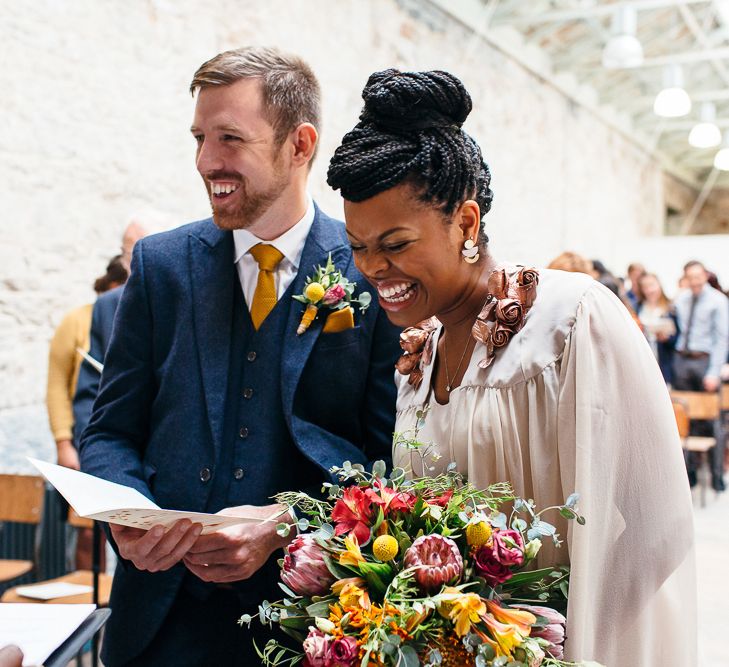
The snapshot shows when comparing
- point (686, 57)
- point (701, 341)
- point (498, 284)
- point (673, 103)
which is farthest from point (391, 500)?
point (686, 57)

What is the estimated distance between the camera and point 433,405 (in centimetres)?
156

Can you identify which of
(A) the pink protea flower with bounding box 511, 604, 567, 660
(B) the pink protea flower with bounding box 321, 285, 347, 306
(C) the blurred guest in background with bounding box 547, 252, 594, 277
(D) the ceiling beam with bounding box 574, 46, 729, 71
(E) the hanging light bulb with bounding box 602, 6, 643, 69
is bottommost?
(A) the pink protea flower with bounding box 511, 604, 567, 660

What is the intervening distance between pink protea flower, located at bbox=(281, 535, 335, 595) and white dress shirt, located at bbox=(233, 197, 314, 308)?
2.72ft

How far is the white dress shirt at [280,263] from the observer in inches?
77.0

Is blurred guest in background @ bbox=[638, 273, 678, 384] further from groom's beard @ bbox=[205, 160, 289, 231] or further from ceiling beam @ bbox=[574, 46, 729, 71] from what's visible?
groom's beard @ bbox=[205, 160, 289, 231]

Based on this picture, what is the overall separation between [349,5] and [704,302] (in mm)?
4734

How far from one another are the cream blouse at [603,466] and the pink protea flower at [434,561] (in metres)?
0.26

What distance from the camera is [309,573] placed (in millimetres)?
1229

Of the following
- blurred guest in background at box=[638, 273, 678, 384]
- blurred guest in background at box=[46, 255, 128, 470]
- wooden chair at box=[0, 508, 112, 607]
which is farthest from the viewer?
blurred guest in background at box=[638, 273, 678, 384]

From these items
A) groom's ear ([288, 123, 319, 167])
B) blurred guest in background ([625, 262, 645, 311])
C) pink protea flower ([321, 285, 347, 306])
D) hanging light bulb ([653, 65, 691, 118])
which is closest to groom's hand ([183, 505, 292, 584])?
pink protea flower ([321, 285, 347, 306])

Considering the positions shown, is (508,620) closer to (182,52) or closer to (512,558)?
(512,558)

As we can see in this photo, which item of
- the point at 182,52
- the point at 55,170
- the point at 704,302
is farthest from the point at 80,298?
the point at 704,302

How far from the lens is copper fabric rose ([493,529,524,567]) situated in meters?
1.18

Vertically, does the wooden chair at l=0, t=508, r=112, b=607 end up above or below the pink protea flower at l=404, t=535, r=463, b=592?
below
